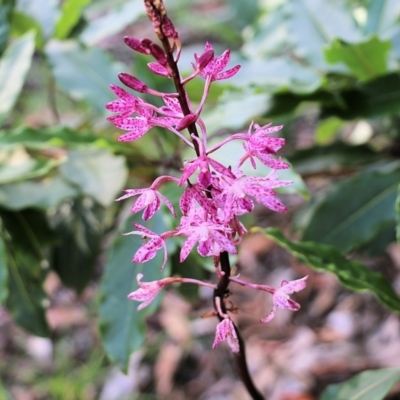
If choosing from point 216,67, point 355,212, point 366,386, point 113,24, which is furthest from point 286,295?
point 113,24

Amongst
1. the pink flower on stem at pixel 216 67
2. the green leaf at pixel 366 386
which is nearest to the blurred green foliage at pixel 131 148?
the green leaf at pixel 366 386

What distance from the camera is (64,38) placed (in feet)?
4.71

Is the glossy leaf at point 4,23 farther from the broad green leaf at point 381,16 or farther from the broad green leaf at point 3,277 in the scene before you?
the broad green leaf at point 381,16

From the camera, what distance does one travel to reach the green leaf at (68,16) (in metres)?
1.34

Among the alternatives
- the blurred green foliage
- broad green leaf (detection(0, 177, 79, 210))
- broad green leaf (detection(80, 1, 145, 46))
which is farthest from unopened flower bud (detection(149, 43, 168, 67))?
broad green leaf (detection(80, 1, 145, 46))

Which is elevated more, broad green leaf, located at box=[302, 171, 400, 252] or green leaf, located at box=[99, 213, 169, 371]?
green leaf, located at box=[99, 213, 169, 371]

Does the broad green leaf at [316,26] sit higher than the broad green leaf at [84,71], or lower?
lower

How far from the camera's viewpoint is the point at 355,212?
1.17m

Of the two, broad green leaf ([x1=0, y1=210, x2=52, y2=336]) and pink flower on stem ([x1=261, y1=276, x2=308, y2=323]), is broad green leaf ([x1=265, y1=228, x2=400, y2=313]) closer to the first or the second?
pink flower on stem ([x1=261, y1=276, x2=308, y2=323])

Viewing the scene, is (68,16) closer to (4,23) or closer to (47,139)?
(4,23)

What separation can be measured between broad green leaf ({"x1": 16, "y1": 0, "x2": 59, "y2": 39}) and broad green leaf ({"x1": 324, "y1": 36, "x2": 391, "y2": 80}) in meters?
0.74

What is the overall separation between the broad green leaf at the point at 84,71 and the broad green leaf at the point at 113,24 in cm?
12

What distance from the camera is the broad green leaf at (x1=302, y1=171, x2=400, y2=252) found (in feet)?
3.71

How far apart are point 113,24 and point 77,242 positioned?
1.87ft
